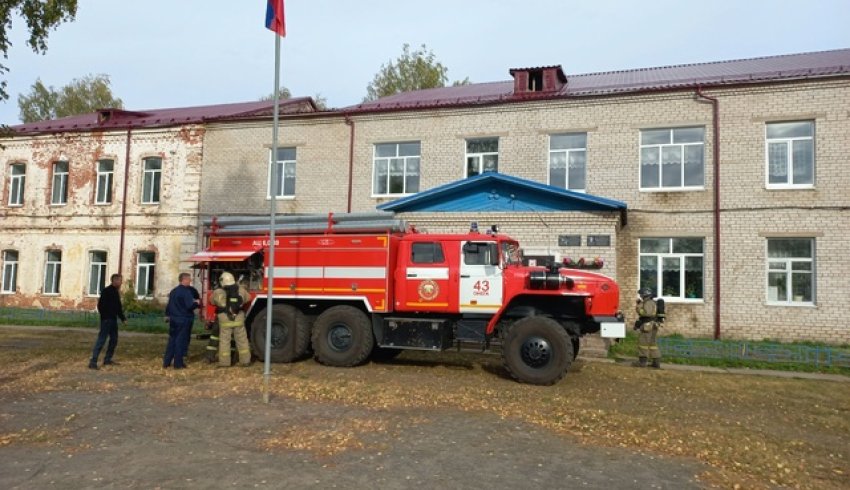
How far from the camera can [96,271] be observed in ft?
78.2

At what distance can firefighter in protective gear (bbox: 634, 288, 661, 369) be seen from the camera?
12.1 meters

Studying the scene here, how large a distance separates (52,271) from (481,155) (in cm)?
1800

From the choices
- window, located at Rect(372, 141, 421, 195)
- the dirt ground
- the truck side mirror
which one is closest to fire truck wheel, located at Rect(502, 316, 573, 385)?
the dirt ground

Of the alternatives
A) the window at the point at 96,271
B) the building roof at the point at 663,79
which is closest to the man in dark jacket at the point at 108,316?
the building roof at the point at 663,79

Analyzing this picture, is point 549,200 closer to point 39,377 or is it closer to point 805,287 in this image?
point 805,287

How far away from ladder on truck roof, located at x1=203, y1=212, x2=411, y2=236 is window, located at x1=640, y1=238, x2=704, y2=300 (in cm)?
916

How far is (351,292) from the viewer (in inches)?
444

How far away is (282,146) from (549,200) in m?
10.5

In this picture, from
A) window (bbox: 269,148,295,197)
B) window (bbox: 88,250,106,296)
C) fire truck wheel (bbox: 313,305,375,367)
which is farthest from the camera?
window (bbox: 88,250,106,296)

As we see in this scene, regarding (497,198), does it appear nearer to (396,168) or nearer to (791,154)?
(396,168)

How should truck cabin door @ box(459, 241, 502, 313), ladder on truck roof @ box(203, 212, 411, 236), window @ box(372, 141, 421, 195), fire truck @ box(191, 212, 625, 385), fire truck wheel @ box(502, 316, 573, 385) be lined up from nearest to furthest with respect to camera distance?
1. fire truck wheel @ box(502, 316, 573, 385)
2. fire truck @ box(191, 212, 625, 385)
3. truck cabin door @ box(459, 241, 502, 313)
4. ladder on truck roof @ box(203, 212, 411, 236)
5. window @ box(372, 141, 421, 195)

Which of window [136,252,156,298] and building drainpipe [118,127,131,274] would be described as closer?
window [136,252,156,298]

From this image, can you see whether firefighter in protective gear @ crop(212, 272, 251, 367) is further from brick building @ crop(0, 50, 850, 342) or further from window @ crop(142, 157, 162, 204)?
window @ crop(142, 157, 162, 204)

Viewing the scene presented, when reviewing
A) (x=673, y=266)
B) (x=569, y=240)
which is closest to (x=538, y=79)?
(x=569, y=240)
